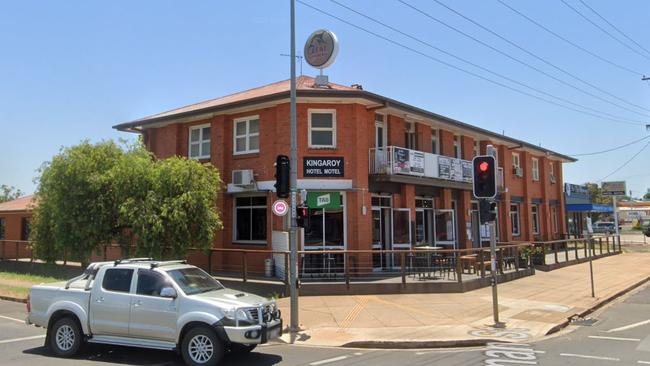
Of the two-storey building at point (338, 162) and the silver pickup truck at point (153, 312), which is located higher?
the two-storey building at point (338, 162)

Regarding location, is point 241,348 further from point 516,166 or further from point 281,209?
point 516,166

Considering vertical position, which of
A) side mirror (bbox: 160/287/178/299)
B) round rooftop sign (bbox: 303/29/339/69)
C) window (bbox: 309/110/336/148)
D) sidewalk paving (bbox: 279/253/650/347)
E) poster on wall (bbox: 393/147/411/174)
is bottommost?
sidewalk paving (bbox: 279/253/650/347)

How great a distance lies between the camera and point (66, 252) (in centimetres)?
1862

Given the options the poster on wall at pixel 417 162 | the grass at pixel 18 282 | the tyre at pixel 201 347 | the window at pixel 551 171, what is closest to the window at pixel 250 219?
the poster on wall at pixel 417 162

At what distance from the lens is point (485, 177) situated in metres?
12.6

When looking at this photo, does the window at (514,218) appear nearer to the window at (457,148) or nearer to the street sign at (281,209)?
the window at (457,148)

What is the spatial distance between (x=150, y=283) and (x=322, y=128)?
11452 mm

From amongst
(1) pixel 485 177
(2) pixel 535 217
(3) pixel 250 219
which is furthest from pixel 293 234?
(2) pixel 535 217

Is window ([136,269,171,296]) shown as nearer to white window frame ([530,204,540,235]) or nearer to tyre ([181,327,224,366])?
tyre ([181,327,224,366])

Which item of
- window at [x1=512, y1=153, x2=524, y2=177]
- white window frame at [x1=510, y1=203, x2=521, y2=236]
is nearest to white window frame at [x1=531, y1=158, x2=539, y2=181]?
window at [x1=512, y1=153, x2=524, y2=177]

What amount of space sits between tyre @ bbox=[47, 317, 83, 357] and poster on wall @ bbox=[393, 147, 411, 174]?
12.8 m

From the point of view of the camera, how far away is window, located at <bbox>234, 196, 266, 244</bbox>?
795 inches

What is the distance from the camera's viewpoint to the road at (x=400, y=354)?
864 cm

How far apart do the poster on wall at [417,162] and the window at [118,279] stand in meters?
13.3
